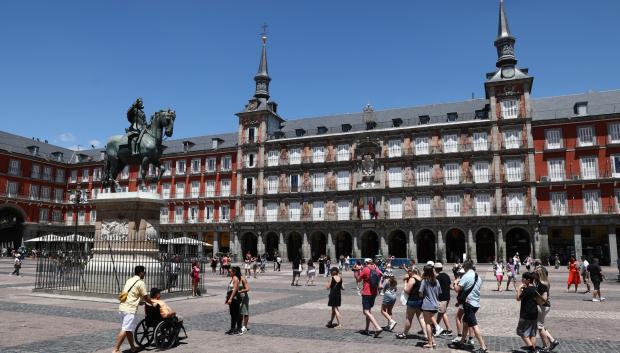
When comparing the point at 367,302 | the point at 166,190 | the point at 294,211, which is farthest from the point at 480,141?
the point at 367,302

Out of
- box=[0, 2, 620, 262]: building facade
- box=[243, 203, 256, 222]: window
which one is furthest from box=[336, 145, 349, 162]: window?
box=[243, 203, 256, 222]: window

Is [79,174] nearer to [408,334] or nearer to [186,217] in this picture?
[186,217]

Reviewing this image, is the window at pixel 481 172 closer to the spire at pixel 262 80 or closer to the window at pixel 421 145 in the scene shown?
the window at pixel 421 145

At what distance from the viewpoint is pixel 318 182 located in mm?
51844

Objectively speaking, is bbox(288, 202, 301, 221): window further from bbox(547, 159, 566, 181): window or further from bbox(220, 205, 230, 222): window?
bbox(547, 159, 566, 181): window

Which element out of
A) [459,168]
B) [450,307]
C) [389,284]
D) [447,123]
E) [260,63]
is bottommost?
[450,307]

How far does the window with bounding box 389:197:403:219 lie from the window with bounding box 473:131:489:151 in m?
9.19

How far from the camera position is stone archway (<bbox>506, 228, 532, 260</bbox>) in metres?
44.5

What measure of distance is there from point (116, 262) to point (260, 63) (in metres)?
50.0

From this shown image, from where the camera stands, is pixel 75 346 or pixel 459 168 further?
pixel 459 168

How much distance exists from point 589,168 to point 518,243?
933 centimetres

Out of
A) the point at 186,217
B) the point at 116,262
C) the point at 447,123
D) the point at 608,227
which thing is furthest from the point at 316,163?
the point at 116,262

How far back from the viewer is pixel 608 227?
135 ft

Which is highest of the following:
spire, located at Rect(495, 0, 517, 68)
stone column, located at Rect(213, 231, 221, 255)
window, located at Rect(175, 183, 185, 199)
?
spire, located at Rect(495, 0, 517, 68)
